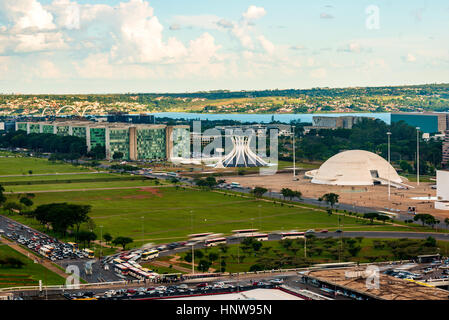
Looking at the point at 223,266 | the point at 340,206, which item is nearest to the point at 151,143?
the point at 340,206

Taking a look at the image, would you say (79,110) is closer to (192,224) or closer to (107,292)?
(192,224)

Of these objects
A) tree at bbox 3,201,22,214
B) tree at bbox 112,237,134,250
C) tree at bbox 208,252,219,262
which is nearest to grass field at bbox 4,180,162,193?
tree at bbox 3,201,22,214

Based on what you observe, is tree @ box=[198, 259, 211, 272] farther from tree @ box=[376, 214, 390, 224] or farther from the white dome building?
the white dome building

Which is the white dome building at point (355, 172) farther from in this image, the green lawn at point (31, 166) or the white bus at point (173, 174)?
the green lawn at point (31, 166)

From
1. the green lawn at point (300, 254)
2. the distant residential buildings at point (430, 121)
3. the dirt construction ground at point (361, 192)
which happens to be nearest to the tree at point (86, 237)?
the green lawn at point (300, 254)

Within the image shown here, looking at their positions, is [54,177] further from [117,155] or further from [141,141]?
[141,141]

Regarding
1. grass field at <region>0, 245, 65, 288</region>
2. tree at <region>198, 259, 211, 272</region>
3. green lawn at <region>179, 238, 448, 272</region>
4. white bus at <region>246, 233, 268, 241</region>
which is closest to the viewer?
grass field at <region>0, 245, 65, 288</region>
